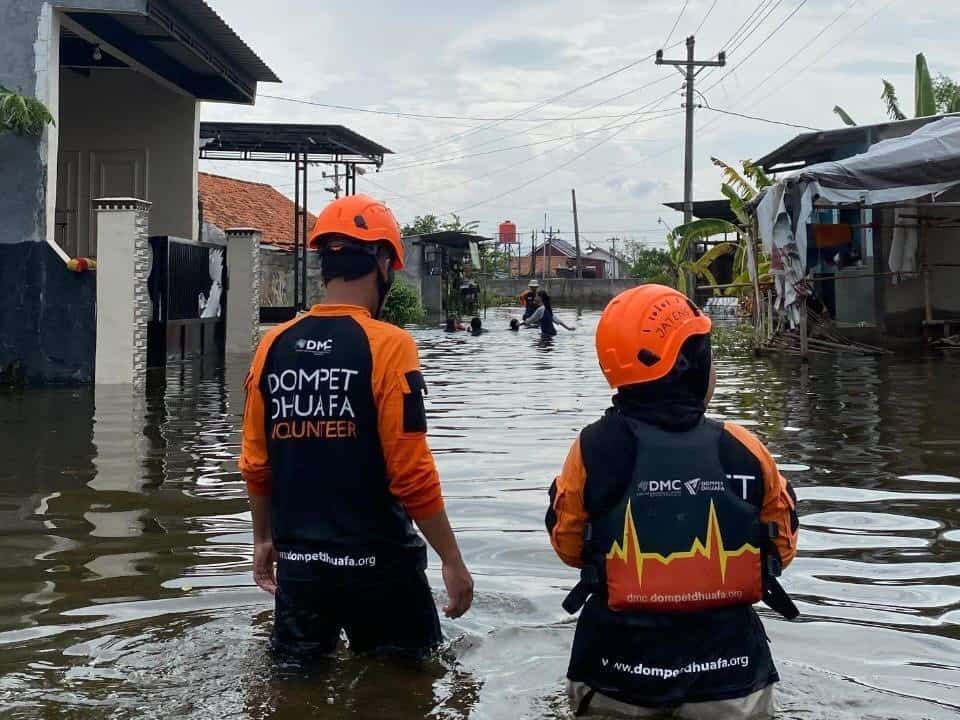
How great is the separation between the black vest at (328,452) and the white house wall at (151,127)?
65.1ft

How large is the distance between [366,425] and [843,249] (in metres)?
18.9

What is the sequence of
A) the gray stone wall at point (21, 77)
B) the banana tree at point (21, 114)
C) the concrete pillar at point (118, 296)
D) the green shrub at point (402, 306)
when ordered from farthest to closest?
the green shrub at point (402, 306) < the concrete pillar at point (118, 296) < the gray stone wall at point (21, 77) < the banana tree at point (21, 114)

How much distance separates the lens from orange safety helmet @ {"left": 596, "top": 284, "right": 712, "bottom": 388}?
323cm

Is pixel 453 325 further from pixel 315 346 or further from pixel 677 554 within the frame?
pixel 677 554

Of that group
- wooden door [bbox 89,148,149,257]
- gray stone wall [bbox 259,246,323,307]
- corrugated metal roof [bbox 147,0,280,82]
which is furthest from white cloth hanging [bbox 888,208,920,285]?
gray stone wall [bbox 259,246,323,307]

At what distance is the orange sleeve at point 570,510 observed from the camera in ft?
10.7

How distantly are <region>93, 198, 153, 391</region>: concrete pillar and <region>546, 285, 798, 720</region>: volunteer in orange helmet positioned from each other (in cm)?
1325

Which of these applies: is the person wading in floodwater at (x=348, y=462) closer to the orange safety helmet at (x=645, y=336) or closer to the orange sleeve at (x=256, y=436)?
the orange sleeve at (x=256, y=436)

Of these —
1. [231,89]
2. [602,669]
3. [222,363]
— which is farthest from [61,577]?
[231,89]

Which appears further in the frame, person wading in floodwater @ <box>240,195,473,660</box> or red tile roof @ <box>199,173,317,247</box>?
red tile roof @ <box>199,173,317,247</box>

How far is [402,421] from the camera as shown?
3592 millimetres

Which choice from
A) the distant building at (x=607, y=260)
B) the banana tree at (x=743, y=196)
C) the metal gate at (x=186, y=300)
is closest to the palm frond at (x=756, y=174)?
the banana tree at (x=743, y=196)

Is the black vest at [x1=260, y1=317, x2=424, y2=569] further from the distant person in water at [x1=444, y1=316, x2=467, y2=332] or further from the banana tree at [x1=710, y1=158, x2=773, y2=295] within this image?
the distant person in water at [x1=444, y1=316, x2=467, y2=332]

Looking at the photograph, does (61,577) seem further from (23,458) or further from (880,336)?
(880,336)
